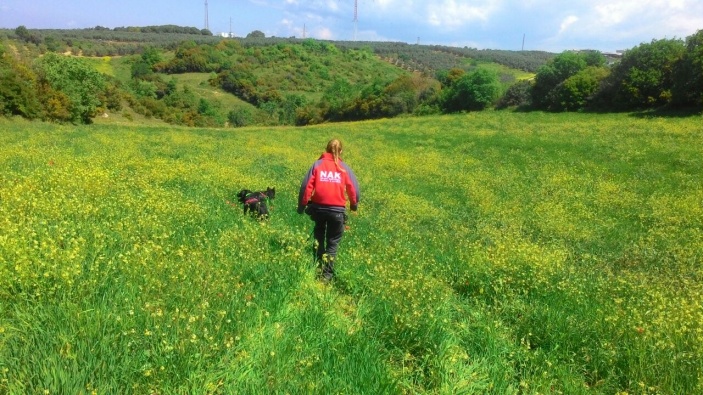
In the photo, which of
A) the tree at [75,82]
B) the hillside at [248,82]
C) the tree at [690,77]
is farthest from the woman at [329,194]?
the tree at [75,82]

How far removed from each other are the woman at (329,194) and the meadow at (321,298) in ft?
1.32

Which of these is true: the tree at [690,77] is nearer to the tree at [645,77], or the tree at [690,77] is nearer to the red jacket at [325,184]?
the tree at [645,77]

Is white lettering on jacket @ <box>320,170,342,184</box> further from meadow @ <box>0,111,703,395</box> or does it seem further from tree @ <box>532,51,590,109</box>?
tree @ <box>532,51,590,109</box>

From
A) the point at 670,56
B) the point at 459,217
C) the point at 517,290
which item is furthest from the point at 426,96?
the point at 517,290

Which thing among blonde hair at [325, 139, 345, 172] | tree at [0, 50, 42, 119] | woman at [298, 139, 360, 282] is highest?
tree at [0, 50, 42, 119]

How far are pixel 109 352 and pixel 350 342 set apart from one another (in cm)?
208

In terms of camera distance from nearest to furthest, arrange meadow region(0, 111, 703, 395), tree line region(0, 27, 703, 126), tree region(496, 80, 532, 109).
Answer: meadow region(0, 111, 703, 395)
tree line region(0, 27, 703, 126)
tree region(496, 80, 532, 109)

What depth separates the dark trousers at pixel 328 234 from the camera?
6.42 meters

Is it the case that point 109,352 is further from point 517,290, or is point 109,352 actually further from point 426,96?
point 426,96

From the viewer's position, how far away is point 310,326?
4488mm

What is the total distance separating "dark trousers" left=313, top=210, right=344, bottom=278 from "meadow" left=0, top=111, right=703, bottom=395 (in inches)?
11.0

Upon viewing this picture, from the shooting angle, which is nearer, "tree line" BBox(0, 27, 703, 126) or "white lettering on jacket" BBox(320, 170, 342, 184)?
"white lettering on jacket" BBox(320, 170, 342, 184)

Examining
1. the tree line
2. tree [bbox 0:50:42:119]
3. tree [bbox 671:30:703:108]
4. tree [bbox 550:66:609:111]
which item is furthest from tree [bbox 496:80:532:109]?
tree [bbox 0:50:42:119]

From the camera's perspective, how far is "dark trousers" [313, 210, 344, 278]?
253 inches
